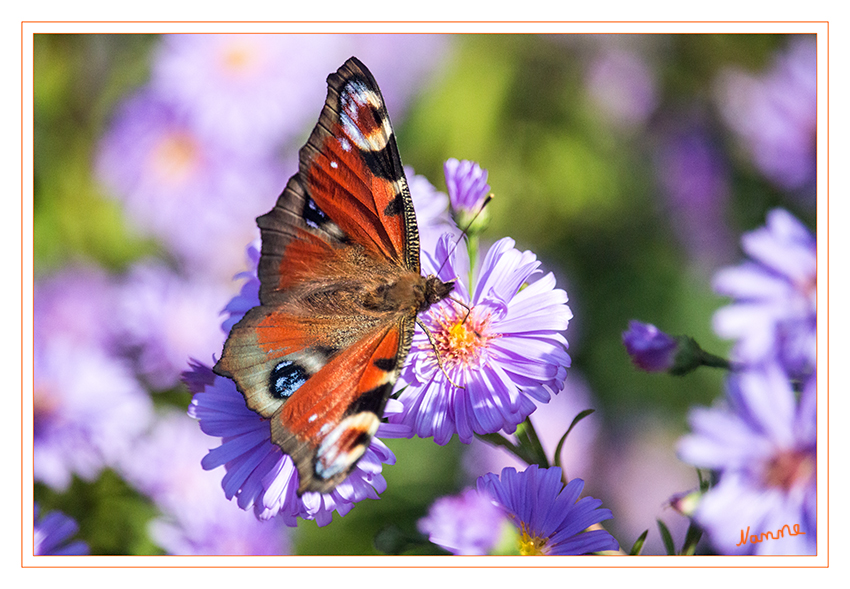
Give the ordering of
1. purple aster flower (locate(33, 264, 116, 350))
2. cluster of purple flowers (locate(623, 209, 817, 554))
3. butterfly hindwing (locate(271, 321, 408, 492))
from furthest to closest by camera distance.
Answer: purple aster flower (locate(33, 264, 116, 350))
cluster of purple flowers (locate(623, 209, 817, 554))
butterfly hindwing (locate(271, 321, 408, 492))

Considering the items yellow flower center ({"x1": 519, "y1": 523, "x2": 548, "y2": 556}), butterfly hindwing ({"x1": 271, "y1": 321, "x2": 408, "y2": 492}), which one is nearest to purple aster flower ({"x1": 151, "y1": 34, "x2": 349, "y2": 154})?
butterfly hindwing ({"x1": 271, "y1": 321, "x2": 408, "y2": 492})

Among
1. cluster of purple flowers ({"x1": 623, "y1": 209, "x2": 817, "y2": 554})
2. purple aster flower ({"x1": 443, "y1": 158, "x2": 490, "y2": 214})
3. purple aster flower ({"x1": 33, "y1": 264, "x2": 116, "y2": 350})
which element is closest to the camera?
cluster of purple flowers ({"x1": 623, "y1": 209, "x2": 817, "y2": 554})

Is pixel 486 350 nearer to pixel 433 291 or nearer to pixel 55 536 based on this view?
pixel 433 291

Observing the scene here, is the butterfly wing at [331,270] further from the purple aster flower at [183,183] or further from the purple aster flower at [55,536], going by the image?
the purple aster flower at [55,536]

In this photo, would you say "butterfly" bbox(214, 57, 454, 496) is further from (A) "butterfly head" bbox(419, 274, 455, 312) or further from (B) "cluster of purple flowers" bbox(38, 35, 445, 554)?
(B) "cluster of purple flowers" bbox(38, 35, 445, 554)

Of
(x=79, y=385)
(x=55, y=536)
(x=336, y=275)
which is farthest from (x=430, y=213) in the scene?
(x=55, y=536)
